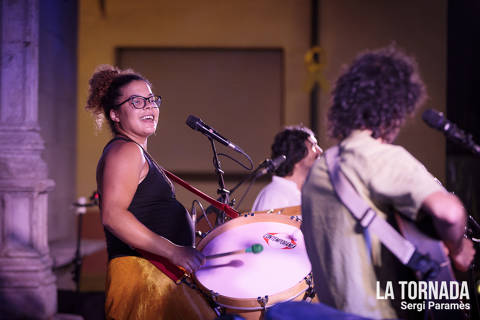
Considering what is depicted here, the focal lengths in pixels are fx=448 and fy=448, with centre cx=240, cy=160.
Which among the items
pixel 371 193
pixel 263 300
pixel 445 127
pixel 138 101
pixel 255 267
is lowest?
pixel 263 300

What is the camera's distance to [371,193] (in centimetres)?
129

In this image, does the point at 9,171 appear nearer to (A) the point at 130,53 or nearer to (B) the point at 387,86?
(A) the point at 130,53

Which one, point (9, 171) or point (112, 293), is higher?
point (9, 171)

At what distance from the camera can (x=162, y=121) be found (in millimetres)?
6945

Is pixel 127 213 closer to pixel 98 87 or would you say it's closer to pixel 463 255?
pixel 98 87

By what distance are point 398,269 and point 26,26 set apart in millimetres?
4191

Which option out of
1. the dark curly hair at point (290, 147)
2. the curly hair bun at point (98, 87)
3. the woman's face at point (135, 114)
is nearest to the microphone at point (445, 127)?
the woman's face at point (135, 114)

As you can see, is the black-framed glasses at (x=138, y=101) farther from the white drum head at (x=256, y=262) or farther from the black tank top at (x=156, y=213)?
the white drum head at (x=256, y=262)

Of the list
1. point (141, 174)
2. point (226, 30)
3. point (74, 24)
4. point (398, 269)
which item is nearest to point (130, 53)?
point (74, 24)

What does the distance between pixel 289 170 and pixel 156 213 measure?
160 cm

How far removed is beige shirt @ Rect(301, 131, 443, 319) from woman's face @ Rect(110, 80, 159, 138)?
1.08m

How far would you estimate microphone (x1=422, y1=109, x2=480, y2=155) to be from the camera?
4.83ft

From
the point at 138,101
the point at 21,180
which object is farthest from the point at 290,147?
the point at 21,180

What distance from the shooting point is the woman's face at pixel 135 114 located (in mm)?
2215
